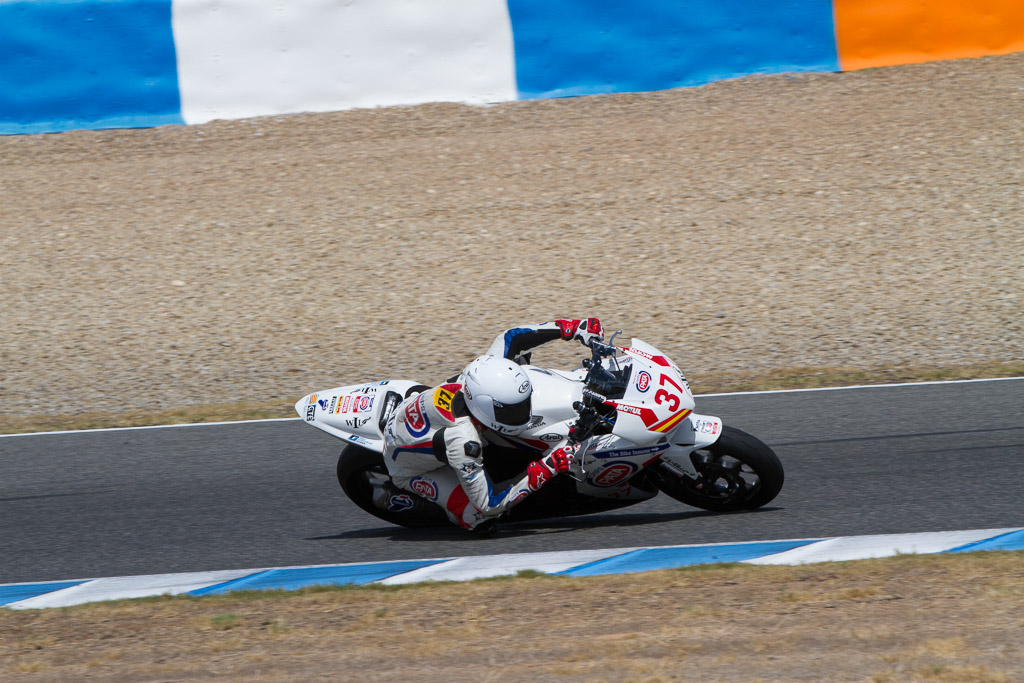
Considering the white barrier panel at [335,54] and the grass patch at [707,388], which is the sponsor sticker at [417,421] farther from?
the white barrier panel at [335,54]

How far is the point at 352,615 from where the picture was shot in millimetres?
4914

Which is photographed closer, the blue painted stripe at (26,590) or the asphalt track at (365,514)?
the blue painted stripe at (26,590)

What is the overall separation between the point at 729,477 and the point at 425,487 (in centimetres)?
162

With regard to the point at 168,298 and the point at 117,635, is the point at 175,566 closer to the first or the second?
the point at 117,635

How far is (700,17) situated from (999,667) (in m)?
11.3

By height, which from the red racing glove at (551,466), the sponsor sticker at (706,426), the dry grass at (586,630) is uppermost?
the sponsor sticker at (706,426)

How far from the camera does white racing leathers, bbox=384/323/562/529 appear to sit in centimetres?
562

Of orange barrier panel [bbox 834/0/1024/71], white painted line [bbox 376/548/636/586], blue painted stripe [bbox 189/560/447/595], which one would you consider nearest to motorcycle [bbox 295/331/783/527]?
white painted line [bbox 376/548/636/586]

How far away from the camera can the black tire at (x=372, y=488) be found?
6102mm

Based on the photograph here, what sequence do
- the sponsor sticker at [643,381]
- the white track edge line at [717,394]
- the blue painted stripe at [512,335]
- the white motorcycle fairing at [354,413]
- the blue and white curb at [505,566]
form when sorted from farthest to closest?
the white track edge line at [717,394], the blue painted stripe at [512,335], the white motorcycle fairing at [354,413], the sponsor sticker at [643,381], the blue and white curb at [505,566]

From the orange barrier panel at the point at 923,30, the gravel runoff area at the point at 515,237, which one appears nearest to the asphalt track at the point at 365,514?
the gravel runoff area at the point at 515,237

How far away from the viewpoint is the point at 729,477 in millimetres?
5914

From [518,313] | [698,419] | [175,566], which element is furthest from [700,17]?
[175,566]

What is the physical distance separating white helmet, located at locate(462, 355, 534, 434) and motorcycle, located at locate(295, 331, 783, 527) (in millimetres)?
240
